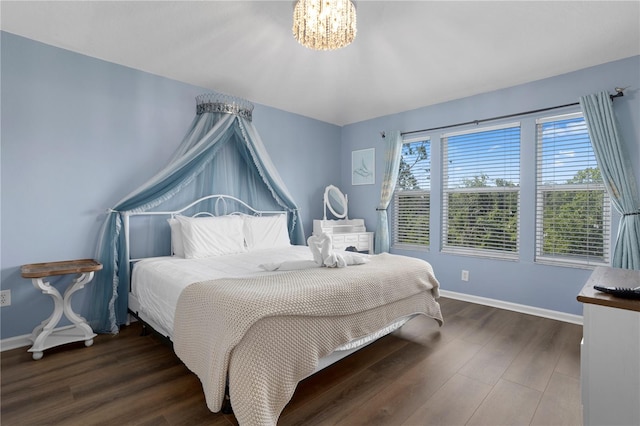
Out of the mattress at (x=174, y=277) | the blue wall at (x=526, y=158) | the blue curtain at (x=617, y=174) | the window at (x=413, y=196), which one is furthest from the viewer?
the window at (x=413, y=196)

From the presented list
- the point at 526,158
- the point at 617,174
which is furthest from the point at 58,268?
the point at 617,174

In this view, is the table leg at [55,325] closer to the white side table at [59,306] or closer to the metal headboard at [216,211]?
the white side table at [59,306]

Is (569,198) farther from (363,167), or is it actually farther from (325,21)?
(325,21)

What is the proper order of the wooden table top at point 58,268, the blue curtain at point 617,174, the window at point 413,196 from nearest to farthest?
the wooden table top at point 58,268 → the blue curtain at point 617,174 → the window at point 413,196

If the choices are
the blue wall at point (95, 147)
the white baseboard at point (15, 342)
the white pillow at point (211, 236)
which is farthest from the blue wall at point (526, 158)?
the white baseboard at point (15, 342)

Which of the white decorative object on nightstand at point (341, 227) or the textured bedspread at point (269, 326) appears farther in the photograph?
the white decorative object on nightstand at point (341, 227)

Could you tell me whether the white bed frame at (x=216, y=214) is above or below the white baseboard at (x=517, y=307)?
above

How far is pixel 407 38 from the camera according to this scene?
8.48 ft

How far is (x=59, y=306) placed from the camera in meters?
2.43

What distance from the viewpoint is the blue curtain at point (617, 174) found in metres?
2.70

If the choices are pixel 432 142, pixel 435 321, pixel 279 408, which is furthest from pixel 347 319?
pixel 432 142

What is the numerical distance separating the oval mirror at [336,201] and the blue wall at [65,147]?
2291 mm

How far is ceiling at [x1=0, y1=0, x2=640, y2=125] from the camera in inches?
87.0

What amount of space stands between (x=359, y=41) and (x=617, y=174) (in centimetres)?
255
